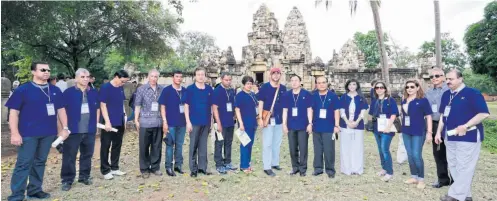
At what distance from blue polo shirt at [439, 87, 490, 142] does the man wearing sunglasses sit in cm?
75

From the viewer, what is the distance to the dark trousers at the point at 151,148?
18.0 feet

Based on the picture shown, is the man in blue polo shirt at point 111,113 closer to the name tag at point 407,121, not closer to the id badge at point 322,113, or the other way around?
the id badge at point 322,113

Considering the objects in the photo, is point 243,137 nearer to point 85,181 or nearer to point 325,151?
point 325,151

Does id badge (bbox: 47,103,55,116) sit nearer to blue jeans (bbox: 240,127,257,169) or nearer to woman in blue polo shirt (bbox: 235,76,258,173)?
woman in blue polo shirt (bbox: 235,76,258,173)

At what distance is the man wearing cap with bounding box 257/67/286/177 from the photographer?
576cm

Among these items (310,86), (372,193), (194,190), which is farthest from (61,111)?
(310,86)

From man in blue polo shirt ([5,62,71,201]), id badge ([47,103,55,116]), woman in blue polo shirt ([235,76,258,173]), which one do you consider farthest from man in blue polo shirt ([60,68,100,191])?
woman in blue polo shirt ([235,76,258,173])

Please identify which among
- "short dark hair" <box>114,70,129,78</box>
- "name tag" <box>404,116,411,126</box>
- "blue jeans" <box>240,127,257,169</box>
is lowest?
"blue jeans" <box>240,127,257,169</box>

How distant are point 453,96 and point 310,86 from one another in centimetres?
1705

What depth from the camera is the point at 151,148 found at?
5.64 m

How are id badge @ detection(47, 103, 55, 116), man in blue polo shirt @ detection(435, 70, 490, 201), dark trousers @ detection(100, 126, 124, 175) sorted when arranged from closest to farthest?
man in blue polo shirt @ detection(435, 70, 490, 201), id badge @ detection(47, 103, 55, 116), dark trousers @ detection(100, 126, 124, 175)

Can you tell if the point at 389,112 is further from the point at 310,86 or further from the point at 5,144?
the point at 310,86

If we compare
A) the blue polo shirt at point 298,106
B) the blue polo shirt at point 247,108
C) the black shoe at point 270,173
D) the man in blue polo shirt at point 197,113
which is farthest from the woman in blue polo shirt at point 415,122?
the man in blue polo shirt at point 197,113

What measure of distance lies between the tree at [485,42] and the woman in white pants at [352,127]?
2080 centimetres
